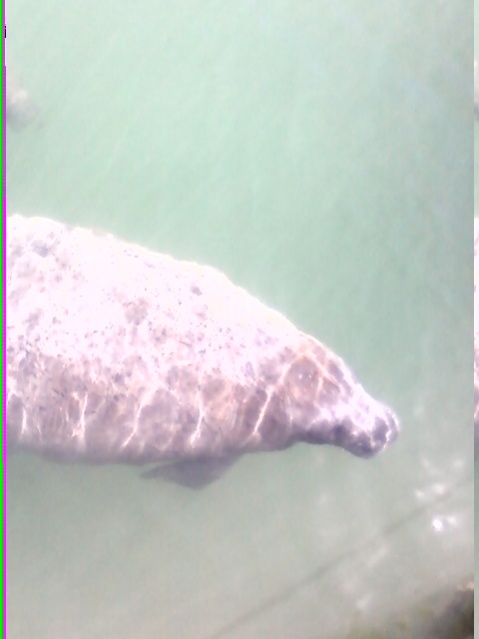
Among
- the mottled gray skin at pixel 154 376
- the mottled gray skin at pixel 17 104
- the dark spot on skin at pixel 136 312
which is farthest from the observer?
the mottled gray skin at pixel 17 104

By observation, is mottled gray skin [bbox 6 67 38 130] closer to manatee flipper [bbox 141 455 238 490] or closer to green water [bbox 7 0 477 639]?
green water [bbox 7 0 477 639]

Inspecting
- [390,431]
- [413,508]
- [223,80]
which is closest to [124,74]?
[223,80]

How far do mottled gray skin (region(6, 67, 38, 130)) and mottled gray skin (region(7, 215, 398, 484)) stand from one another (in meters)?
1.66

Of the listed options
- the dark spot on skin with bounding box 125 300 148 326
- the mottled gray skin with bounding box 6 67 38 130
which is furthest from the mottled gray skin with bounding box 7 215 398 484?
the mottled gray skin with bounding box 6 67 38 130

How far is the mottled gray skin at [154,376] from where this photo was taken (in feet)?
14.0

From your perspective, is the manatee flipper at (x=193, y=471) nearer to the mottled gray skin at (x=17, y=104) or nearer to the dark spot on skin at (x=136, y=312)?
the dark spot on skin at (x=136, y=312)

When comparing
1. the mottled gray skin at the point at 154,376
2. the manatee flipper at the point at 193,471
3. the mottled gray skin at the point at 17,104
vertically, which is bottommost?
the manatee flipper at the point at 193,471

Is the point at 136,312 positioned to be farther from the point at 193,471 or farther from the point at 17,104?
the point at 17,104

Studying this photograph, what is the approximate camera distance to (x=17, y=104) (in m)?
5.58

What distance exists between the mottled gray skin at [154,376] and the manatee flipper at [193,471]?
0.03 meters

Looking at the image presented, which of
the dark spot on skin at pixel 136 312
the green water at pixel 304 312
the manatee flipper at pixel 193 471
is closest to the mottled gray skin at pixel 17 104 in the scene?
the green water at pixel 304 312

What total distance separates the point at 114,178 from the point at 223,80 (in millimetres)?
1599

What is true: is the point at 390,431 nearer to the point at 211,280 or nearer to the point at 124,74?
the point at 211,280

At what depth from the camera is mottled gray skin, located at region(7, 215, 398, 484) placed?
4.27 meters
